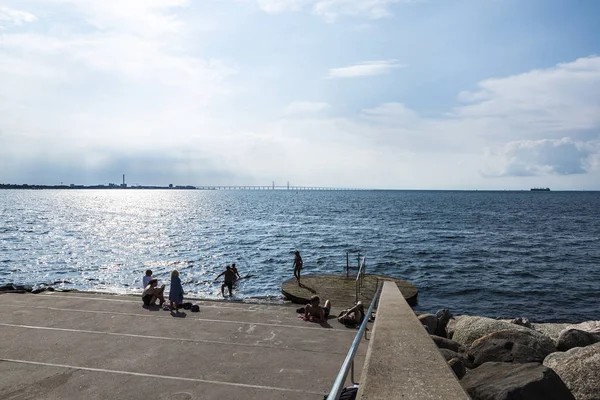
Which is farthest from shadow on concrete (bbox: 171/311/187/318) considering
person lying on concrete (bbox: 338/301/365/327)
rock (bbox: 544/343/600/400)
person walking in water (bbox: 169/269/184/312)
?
rock (bbox: 544/343/600/400)

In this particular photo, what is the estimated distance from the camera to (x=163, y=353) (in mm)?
8844

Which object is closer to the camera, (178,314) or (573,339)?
(573,339)

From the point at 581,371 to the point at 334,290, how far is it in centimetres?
1138

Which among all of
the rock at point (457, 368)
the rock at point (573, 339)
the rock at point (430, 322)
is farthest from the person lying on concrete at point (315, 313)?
the rock at point (573, 339)

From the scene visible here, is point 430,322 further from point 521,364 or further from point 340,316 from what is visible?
point 521,364

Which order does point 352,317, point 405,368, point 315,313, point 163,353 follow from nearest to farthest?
point 405,368 < point 163,353 < point 352,317 < point 315,313

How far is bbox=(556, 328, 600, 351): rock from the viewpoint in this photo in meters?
11.2

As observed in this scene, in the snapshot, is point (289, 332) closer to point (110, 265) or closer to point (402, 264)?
point (402, 264)

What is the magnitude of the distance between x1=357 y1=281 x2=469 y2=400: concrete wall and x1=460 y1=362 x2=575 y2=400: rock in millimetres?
953

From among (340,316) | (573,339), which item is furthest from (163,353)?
(573,339)

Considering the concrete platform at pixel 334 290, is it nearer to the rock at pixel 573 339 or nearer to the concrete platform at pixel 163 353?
the concrete platform at pixel 163 353

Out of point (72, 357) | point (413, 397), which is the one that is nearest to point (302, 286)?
point (72, 357)

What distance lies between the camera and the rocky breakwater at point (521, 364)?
234 inches

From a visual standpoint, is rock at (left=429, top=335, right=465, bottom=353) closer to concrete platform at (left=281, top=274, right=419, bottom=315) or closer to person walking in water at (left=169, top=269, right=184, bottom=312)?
concrete platform at (left=281, top=274, right=419, bottom=315)
